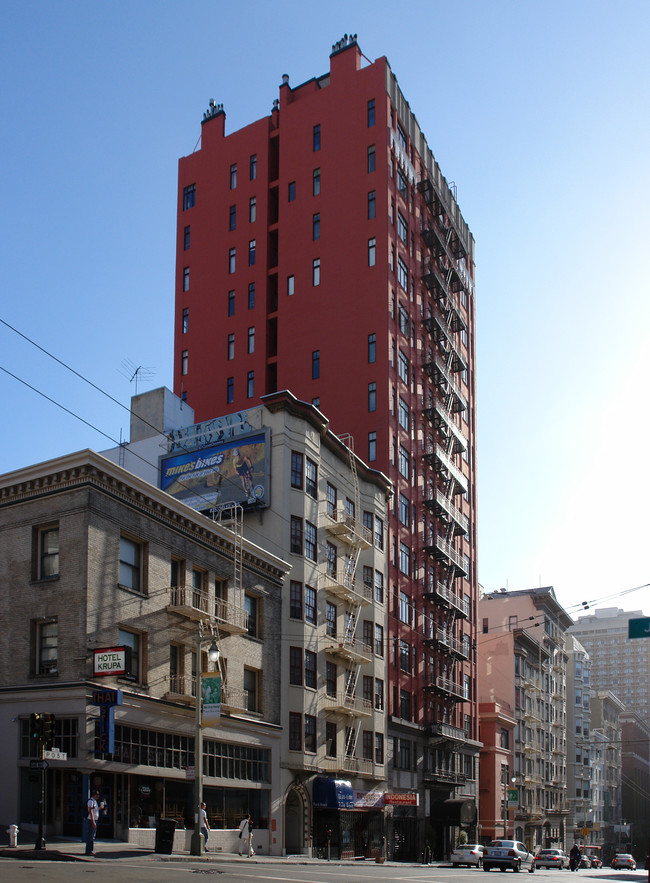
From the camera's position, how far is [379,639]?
190ft

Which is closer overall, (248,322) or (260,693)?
(260,693)

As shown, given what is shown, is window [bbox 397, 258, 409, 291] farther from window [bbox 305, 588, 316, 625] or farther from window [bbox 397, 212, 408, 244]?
window [bbox 305, 588, 316, 625]

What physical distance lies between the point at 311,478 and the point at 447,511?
922 inches

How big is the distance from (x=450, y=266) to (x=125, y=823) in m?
56.7

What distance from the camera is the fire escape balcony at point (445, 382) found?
71.5 metres

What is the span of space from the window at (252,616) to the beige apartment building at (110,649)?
2.94 meters

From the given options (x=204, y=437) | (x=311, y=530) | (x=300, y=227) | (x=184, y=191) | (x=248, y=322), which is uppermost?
(x=184, y=191)

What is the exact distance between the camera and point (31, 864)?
23953 mm

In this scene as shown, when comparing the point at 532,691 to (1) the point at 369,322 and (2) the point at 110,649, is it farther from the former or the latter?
(2) the point at 110,649

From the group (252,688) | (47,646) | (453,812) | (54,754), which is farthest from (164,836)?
(453,812)

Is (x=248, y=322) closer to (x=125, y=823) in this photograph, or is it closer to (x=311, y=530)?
(x=311, y=530)

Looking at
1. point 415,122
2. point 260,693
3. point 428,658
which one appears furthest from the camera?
point 415,122

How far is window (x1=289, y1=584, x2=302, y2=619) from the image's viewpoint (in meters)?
48.2

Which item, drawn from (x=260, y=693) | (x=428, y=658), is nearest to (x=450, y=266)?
(x=428, y=658)
